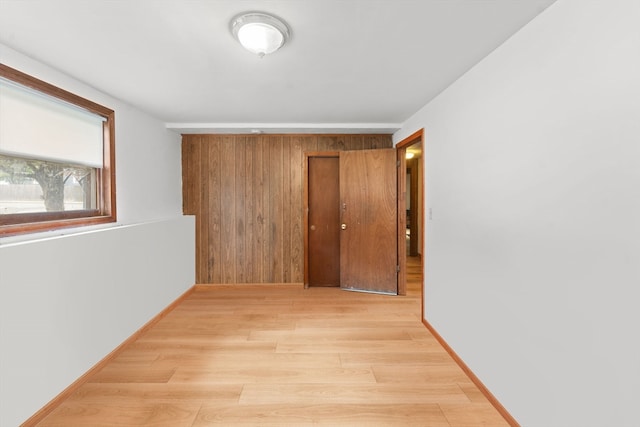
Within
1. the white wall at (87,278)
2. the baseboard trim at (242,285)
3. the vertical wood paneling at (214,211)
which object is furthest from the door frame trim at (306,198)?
the white wall at (87,278)

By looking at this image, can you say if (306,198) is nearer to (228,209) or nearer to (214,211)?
(228,209)

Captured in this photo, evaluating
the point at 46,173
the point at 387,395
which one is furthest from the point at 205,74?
the point at 387,395

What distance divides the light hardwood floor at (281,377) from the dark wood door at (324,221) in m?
1.07

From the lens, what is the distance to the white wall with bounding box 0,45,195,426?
162 cm

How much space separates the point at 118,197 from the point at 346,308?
269 cm

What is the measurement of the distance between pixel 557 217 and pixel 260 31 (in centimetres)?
177

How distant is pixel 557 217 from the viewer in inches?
54.6

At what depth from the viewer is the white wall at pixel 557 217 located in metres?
1.11

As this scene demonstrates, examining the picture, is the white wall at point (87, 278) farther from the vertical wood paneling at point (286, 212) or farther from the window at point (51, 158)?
the vertical wood paneling at point (286, 212)

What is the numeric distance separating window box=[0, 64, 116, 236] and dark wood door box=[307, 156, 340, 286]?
96.4 inches

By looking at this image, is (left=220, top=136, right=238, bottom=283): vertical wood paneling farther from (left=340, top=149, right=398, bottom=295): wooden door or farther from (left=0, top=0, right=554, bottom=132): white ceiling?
(left=340, top=149, right=398, bottom=295): wooden door

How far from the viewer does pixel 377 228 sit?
Answer: 3.98m

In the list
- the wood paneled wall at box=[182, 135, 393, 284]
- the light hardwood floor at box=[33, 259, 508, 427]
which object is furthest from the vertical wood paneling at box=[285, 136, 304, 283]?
the light hardwood floor at box=[33, 259, 508, 427]

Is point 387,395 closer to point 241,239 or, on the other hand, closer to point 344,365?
point 344,365
